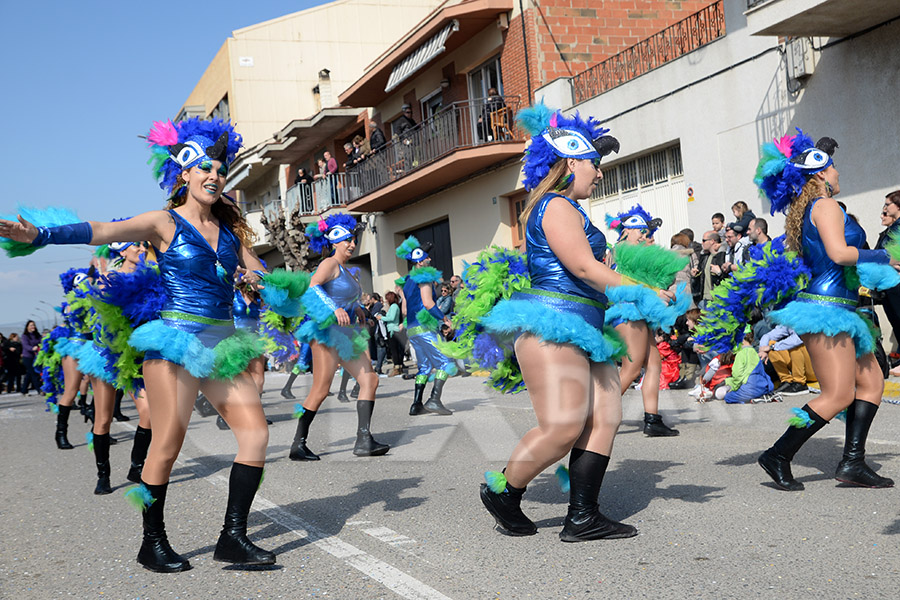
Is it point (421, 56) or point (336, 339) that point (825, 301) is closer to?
point (336, 339)

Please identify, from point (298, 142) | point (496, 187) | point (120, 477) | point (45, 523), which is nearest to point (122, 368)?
point (45, 523)

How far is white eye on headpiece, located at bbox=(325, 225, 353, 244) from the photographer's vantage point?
8.22 metres

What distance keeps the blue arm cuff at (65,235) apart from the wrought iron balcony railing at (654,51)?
12763mm

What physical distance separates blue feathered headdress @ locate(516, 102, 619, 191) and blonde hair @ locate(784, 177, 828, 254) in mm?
1422

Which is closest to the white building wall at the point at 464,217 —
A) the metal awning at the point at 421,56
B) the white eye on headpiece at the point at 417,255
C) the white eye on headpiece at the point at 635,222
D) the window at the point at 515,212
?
the window at the point at 515,212

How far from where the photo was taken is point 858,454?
536 centimetres

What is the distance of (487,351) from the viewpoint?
16.1 ft

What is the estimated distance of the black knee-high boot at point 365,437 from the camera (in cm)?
792

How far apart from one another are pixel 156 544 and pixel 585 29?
17.7m

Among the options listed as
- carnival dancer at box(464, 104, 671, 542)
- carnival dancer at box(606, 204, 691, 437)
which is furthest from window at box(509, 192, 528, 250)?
carnival dancer at box(464, 104, 671, 542)

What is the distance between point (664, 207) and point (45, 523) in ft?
40.9

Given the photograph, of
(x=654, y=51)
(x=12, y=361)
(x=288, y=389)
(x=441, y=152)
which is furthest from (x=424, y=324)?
(x=12, y=361)

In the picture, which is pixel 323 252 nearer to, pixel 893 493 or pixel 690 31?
pixel 893 493

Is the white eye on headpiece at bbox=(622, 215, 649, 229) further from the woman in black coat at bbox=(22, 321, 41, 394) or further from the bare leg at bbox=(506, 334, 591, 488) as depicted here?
the woman in black coat at bbox=(22, 321, 41, 394)
